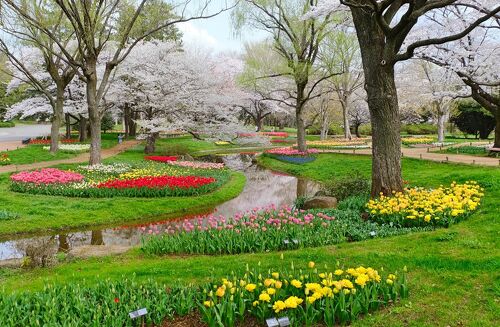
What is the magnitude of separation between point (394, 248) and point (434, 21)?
16.2 meters

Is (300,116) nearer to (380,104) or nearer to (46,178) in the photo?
(380,104)

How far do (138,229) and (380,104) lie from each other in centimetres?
713

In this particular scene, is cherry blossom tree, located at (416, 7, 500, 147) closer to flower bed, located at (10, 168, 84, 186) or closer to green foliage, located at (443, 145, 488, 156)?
green foliage, located at (443, 145, 488, 156)

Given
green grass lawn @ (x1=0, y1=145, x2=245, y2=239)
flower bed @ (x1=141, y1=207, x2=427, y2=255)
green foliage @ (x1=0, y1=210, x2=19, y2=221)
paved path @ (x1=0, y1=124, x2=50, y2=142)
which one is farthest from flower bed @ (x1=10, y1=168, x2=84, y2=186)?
paved path @ (x1=0, y1=124, x2=50, y2=142)

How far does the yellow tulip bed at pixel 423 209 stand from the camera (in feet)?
26.3

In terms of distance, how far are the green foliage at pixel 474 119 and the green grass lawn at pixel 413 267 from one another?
31668 millimetres

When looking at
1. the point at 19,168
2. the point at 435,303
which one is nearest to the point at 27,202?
the point at 19,168

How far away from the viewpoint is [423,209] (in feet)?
28.1

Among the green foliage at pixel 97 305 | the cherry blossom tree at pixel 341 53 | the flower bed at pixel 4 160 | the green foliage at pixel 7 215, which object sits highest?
the cherry blossom tree at pixel 341 53

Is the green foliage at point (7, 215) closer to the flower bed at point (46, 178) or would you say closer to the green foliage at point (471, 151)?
the flower bed at point (46, 178)

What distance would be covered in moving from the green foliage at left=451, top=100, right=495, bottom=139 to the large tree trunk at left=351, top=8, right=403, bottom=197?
30.2m

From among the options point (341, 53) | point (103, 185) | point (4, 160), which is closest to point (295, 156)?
point (341, 53)

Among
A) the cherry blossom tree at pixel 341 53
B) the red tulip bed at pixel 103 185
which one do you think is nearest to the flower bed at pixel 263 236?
the red tulip bed at pixel 103 185

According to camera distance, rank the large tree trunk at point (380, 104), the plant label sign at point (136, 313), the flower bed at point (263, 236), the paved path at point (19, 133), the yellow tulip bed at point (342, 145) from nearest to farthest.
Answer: the plant label sign at point (136, 313) < the flower bed at point (263, 236) < the large tree trunk at point (380, 104) < the yellow tulip bed at point (342, 145) < the paved path at point (19, 133)
